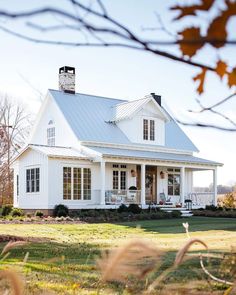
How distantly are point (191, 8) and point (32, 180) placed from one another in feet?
89.6

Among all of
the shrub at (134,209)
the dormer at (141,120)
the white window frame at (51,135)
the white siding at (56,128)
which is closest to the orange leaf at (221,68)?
the shrub at (134,209)

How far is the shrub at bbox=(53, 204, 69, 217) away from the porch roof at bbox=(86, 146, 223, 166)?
3.34 m

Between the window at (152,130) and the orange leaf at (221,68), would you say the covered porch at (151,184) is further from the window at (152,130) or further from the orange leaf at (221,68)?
the orange leaf at (221,68)

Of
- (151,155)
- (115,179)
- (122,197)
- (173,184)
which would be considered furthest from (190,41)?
(173,184)

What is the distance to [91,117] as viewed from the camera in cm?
3061

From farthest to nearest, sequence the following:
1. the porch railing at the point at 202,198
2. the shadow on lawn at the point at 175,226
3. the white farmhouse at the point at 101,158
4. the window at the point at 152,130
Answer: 1. the porch railing at the point at 202,198
2. the window at the point at 152,130
3. the white farmhouse at the point at 101,158
4. the shadow on lawn at the point at 175,226

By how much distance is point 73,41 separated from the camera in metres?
1.62

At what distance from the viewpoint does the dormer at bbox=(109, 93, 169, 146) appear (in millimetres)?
30688

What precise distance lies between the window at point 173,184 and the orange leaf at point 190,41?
31.3 meters

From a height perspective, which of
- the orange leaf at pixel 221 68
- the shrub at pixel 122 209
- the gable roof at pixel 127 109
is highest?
the gable roof at pixel 127 109

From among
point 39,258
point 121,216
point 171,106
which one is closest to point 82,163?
point 121,216

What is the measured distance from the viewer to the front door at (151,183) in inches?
1242

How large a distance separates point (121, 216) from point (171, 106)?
845 inches

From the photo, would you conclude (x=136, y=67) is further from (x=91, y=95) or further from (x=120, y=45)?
(x=91, y=95)
